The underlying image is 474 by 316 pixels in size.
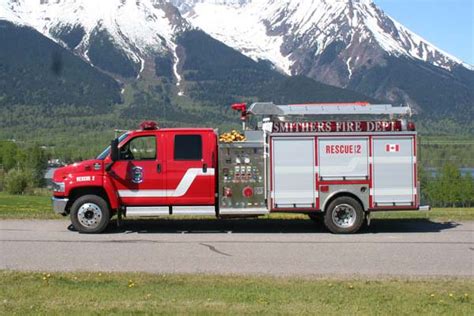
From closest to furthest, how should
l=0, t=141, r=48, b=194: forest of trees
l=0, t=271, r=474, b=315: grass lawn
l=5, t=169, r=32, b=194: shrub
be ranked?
1. l=0, t=271, r=474, b=315: grass lawn
2. l=5, t=169, r=32, b=194: shrub
3. l=0, t=141, r=48, b=194: forest of trees

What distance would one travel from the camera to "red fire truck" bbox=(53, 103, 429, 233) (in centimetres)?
1569

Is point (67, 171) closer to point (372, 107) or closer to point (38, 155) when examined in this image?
point (372, 107)

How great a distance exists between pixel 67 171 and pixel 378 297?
8215 mm

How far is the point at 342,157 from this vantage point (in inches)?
618

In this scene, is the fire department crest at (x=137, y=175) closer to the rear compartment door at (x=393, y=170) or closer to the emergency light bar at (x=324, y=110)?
the emergency light bar at (x=324, y=110)

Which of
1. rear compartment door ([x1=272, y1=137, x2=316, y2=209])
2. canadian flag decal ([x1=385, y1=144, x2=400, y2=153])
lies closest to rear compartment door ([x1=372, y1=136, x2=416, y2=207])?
canadian flag decal ([x1=385, y1=144, x2=400, y2=153])

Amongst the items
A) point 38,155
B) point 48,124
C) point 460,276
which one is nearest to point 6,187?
point 38,155

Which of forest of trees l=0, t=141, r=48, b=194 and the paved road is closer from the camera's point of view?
the paved road

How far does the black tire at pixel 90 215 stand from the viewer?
51.0 feet

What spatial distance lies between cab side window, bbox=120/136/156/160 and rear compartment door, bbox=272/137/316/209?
2.42 metres

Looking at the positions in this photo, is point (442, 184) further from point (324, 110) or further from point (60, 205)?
point (60, 205)

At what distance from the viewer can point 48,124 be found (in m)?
197

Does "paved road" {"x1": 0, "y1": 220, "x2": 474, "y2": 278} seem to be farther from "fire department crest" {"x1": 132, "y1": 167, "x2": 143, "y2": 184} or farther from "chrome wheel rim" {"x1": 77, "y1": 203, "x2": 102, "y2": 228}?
"fire department crest" {"x1": 132, "y1": 167, "x2": 143, "y2": 184}

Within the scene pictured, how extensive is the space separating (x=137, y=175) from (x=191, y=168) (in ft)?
3.52
